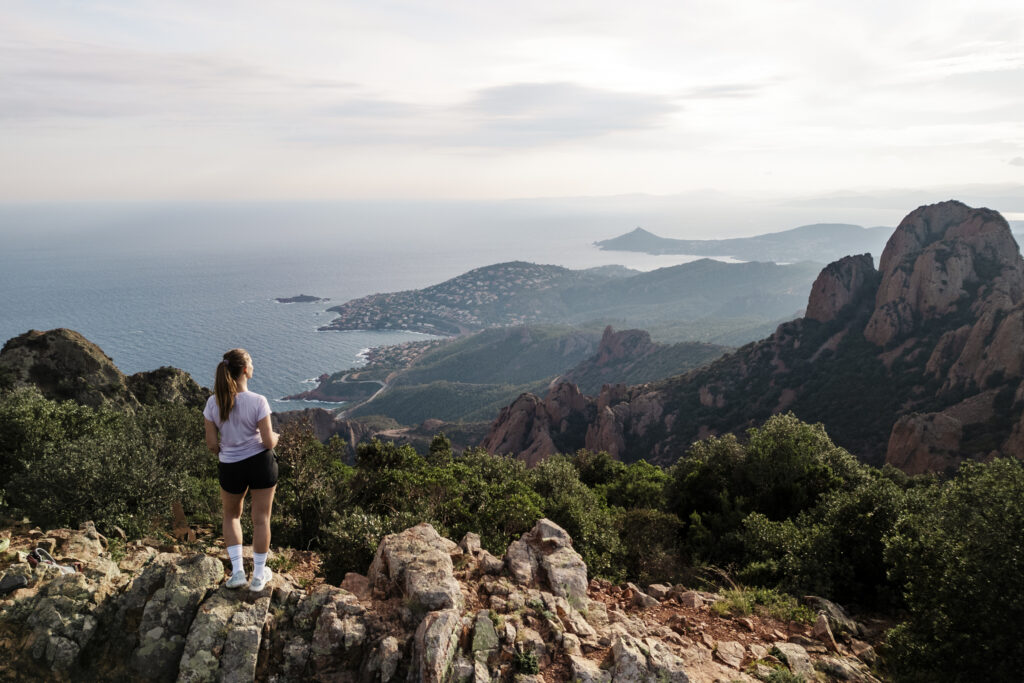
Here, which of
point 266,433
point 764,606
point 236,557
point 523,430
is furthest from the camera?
point 523,430

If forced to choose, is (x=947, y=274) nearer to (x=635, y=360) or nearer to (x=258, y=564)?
(x=635, y=360)

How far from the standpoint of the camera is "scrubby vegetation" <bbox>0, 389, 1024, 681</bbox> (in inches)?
420

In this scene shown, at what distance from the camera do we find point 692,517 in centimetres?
2206

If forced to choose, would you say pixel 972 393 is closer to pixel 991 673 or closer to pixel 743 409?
pixel 743 409

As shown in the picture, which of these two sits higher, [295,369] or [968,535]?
[968,535]

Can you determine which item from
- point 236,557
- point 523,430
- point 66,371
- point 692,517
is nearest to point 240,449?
point 236,557

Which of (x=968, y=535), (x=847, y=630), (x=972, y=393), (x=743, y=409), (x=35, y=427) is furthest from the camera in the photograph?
(x=743, y=409)

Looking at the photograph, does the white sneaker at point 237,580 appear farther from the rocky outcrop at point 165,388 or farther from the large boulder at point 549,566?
the rocky outcrop at point 165,388

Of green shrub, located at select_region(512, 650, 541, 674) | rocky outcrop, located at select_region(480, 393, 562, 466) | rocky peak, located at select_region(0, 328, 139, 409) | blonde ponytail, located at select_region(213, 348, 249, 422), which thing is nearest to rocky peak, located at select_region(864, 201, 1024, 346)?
rocky outcrop, located at select_region(480, 393, 562, 466)

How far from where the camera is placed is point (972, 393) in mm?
51344

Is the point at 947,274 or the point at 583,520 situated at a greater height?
the point at 947,274

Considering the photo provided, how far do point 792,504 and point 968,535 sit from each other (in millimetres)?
13488

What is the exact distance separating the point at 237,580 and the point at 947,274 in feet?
279

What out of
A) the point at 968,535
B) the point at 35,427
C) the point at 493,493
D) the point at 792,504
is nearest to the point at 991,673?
the point at 968,535
